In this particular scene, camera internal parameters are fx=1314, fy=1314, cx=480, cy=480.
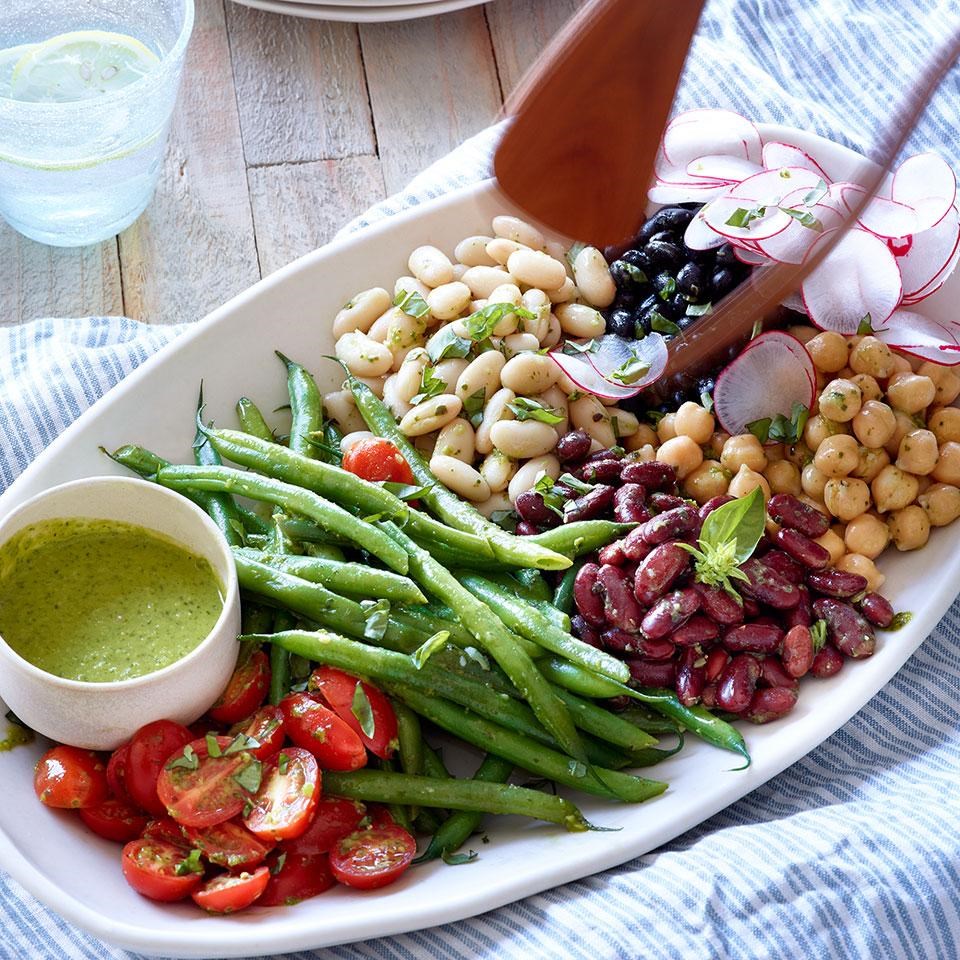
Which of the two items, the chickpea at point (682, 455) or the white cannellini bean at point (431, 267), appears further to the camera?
the white cannellini bean at point (431, 267)

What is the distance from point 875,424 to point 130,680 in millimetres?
1401

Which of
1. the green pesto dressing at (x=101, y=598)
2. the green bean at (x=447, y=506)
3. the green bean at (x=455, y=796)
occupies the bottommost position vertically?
the green bean at (x=455, y=796)

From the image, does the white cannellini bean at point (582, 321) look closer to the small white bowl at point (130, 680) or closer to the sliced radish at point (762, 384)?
the sliced radish at point (762, 384)

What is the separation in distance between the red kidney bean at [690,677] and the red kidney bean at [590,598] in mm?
150

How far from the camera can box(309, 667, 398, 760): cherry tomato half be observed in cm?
212

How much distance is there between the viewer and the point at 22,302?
11.3 feet

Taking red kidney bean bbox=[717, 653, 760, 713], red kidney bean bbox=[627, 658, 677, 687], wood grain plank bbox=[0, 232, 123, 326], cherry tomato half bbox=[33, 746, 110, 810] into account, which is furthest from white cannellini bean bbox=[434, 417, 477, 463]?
wood grain plank bbox=[0, 232, 123, 326]

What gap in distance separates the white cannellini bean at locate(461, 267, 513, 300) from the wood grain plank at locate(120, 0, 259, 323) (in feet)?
3.20

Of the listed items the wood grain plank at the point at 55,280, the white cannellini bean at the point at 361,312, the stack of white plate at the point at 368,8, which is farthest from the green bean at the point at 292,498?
the stack of white plate at the point at 368,8

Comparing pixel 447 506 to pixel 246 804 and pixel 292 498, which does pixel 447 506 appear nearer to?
pixel 292 498

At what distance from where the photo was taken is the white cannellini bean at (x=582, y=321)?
2713 mm

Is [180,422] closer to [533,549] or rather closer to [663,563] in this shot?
[533,549]

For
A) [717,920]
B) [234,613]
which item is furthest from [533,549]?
[717,920]

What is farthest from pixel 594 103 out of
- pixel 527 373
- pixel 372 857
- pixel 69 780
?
pixel 69 780
